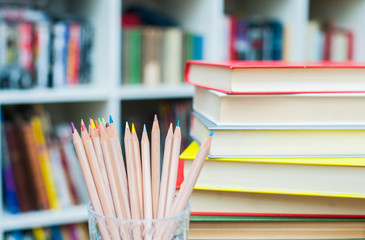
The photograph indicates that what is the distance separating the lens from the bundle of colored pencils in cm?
40

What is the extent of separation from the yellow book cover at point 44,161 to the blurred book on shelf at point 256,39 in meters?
0.74

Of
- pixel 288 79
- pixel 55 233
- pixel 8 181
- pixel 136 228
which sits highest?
pixel 288 79

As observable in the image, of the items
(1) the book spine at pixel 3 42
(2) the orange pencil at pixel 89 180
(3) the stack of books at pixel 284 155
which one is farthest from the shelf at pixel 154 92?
(2) the orange pencil at pixel 89 180

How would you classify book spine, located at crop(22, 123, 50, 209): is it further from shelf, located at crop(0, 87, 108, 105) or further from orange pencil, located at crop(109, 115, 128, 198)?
orange pencil, located at crop(109, 115, 128, 198)

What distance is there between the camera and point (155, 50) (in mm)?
1576

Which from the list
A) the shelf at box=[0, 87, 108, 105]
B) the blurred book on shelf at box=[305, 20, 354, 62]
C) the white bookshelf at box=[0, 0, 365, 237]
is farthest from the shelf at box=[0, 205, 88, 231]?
the blurred book on shelf at box=[305, 20, 354, 62]

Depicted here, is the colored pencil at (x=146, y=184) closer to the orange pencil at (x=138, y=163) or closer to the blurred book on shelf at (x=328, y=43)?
the orange pencil at (x=138, y=163)

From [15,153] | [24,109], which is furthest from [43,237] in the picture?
[24,109]

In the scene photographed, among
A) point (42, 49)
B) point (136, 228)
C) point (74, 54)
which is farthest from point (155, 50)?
point (136, 228)

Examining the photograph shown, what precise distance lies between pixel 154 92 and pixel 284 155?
1.04 meters

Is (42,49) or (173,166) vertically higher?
(42,49)

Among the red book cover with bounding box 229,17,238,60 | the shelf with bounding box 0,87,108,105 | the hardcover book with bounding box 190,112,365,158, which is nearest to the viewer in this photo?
the hardcover book with bounding box 190,112,365,158

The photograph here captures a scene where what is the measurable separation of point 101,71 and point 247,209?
3.47 feet

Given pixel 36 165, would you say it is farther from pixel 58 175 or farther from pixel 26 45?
pixel 26 45
